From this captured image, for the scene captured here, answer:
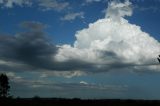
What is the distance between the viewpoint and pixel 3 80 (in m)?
120
